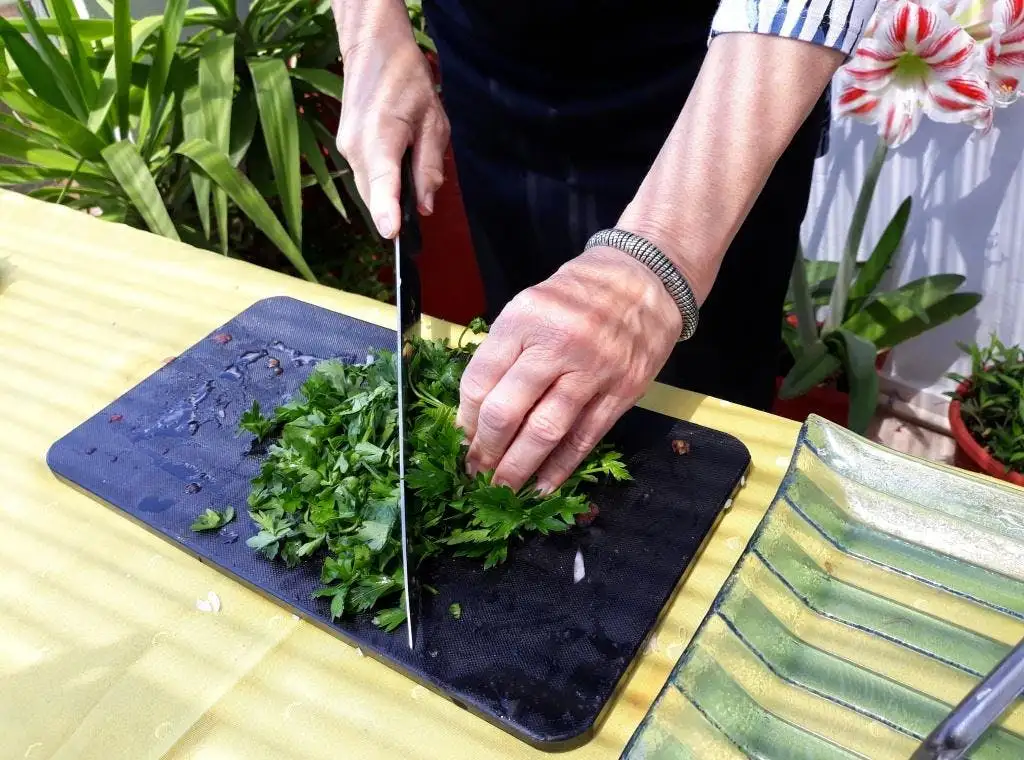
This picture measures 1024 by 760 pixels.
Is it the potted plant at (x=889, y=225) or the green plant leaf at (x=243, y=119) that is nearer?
the potted plant at (x=889, y=225)

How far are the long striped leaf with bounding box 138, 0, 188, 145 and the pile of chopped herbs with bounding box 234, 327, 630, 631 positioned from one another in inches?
52.9

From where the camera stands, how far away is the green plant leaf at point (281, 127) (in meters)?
2.10

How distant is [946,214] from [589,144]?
1265mm

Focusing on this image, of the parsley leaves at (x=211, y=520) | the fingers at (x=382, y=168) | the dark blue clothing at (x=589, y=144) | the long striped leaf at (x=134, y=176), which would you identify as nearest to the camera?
the parsley leaves at (x=211, y=520)

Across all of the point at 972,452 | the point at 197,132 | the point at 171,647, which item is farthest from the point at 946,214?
the point at 171,647

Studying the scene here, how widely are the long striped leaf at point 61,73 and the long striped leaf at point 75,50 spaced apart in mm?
14

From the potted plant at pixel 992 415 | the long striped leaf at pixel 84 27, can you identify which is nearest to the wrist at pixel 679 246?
the potted plant at pixel 992 415

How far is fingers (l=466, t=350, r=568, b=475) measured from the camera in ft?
3.00

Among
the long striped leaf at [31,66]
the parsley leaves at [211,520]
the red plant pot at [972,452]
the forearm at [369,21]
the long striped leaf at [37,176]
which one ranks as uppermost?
the forearm at [369,21]

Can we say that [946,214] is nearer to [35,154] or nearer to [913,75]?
[913,75]

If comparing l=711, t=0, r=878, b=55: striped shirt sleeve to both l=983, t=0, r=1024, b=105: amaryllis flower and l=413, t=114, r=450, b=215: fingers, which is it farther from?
l=983, t=0, r=1024, b=105: amaryllis flower

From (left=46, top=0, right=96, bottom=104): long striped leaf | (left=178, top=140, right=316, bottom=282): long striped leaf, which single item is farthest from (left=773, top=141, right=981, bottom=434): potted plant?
(left=46, top=0, right=96, bottom=104): long striped leaf

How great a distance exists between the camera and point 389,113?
122 centimetres

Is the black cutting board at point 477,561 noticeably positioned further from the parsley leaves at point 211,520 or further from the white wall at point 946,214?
the white wall at point 946,214
